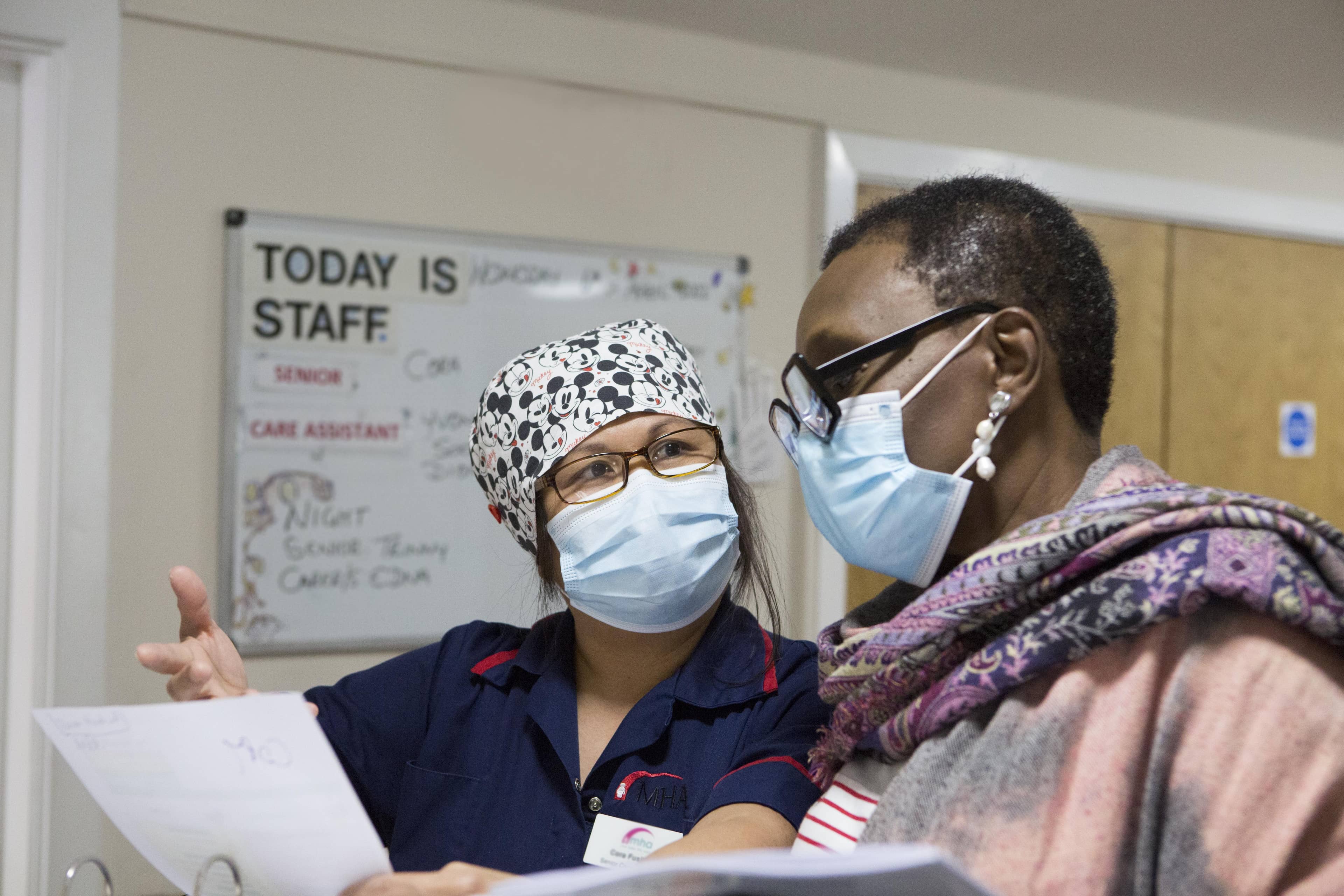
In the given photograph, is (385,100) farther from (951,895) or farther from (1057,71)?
(951,895)

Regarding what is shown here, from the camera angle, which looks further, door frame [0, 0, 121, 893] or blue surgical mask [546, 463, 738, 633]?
door frame [0, 0, 121, 893]

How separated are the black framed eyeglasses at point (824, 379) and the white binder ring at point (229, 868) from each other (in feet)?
2.02

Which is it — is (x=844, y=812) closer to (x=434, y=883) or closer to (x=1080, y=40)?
(x=434, y=883)

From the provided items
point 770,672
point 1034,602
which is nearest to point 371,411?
point 770,672

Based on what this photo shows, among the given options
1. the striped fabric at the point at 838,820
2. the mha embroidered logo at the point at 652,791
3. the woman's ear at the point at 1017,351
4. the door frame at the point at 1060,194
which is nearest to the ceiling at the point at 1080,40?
the door frame at the point at 1060,194

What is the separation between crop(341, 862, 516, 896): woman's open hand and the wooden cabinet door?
2993 millimetres

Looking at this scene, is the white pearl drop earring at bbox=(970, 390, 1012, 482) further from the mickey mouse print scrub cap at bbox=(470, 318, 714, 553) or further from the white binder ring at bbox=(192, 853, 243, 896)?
the white binder ring at bbox=(192, 853, 243, 896)

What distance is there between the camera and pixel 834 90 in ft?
9.21

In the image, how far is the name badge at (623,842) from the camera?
1.07 m

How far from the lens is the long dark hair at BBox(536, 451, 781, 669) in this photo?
1.28 metres

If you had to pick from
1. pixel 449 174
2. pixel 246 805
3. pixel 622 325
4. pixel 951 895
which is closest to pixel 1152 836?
pixel 951 895

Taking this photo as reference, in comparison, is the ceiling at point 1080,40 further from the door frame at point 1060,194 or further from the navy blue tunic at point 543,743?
the navy blue tunic at point 543,743

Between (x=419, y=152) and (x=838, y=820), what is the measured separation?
1969 mm

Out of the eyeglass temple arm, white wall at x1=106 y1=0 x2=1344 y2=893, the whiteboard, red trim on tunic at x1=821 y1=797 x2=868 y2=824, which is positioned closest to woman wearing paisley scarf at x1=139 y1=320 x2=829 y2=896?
red trim on tunic at x1=821 y1=797 x2=868 y2=824
